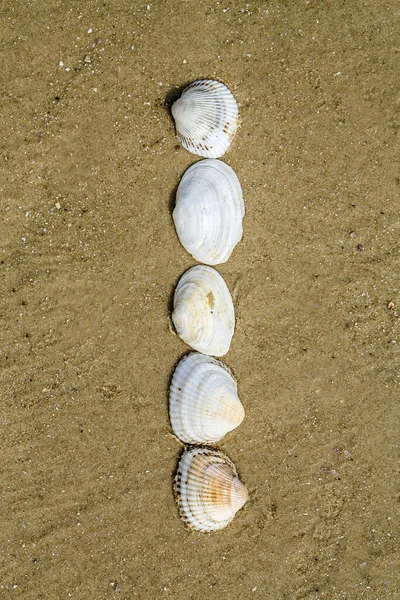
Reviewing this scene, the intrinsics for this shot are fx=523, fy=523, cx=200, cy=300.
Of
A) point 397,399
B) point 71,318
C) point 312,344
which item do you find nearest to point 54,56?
point 71,318

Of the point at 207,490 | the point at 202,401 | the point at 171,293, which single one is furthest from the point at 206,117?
the point at 207,490

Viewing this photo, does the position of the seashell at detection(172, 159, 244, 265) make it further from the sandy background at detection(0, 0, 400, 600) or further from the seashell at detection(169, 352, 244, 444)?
the seashell at detection(169, 352, 244, 444)

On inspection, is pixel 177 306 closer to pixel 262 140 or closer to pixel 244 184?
pixel 244 184

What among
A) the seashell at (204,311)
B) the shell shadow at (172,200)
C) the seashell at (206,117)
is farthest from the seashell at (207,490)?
the seashell at (206,117)

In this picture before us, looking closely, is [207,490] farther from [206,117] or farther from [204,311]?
[206,117]

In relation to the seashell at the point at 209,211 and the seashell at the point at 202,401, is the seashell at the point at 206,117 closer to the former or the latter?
the seashell at the point at 209,211

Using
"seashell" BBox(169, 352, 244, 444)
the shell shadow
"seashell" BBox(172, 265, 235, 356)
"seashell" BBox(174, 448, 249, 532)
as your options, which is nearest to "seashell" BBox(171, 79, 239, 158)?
the shell shadow
